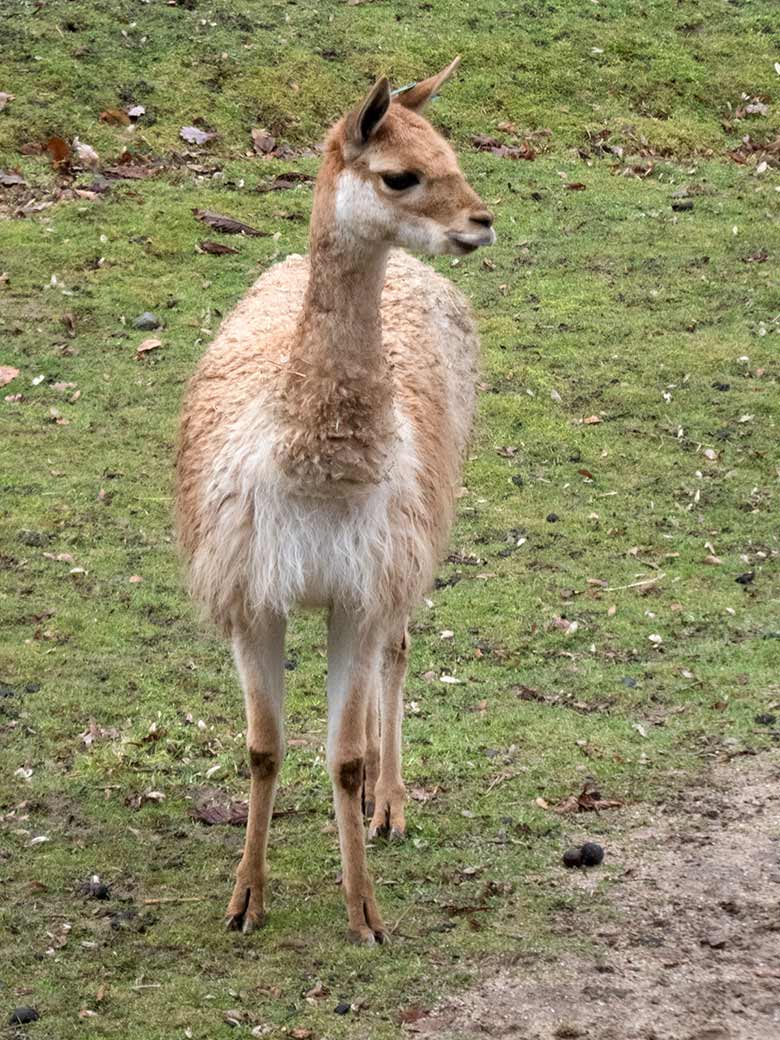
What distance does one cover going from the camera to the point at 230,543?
5148 millimetres

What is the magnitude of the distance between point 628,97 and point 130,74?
14.3 ft

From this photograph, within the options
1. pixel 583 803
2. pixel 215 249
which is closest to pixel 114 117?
pixel 215 249

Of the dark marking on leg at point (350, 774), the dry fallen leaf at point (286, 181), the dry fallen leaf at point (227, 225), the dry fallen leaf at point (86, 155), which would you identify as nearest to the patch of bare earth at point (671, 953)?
the dark marking on leg at point (350, 774)

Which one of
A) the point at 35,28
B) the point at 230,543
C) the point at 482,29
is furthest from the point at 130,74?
the point at 230,543

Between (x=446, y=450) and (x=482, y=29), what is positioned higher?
(x=446, y=450)

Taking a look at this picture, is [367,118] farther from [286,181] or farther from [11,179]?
[286,181]

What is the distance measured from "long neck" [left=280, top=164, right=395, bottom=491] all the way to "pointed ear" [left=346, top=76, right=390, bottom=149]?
0.46 feet

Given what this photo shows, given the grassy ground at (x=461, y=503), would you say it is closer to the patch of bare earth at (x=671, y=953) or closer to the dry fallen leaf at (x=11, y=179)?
the dry fallen leaf at (x=11, y=179)

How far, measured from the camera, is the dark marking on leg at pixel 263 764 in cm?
545

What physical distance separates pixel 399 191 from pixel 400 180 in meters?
0.03

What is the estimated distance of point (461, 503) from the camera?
923cm

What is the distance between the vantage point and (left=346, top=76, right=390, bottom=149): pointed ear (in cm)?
462

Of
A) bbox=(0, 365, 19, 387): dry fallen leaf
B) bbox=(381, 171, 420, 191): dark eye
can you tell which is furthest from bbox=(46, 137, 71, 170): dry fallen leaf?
bbox=(381, 171, 420, 191): dark eye

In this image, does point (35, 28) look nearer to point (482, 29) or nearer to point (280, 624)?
point (482, 29)
